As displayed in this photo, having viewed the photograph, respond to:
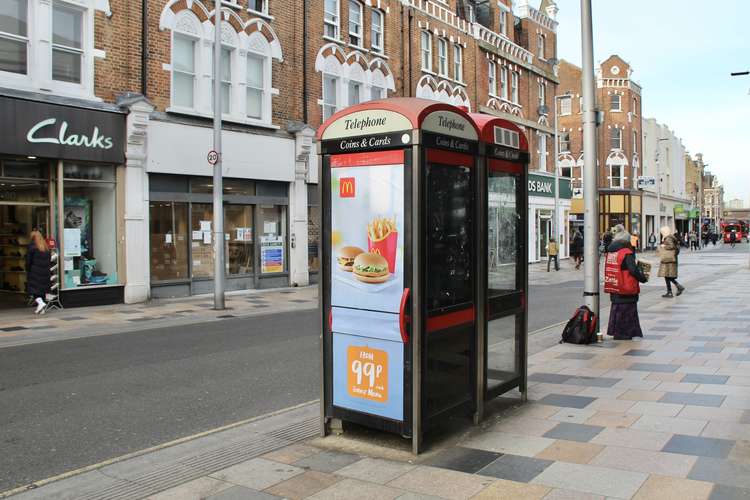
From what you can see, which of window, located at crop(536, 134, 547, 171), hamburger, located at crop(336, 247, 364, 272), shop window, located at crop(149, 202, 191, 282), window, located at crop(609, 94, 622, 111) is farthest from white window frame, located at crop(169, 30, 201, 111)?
window, located at crop(609, 94, 622, 111)

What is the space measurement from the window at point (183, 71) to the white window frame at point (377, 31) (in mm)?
8416

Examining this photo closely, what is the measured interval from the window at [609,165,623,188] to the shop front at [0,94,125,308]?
51.6m

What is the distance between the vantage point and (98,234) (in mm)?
17031

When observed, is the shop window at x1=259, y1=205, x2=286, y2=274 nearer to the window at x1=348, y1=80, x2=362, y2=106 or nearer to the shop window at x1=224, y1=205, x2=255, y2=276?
the shop window at x1=224, y1=205, x2=255, y2=276

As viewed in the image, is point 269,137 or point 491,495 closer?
point 491,495

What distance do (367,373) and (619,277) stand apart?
6404 millimetres

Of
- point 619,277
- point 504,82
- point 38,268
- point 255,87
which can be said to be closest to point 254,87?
point 255,87

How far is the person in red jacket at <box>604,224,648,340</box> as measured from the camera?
10.4 meters

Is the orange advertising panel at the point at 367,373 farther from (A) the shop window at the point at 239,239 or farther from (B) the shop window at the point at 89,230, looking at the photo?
(A) the shop window at the point at 239,239

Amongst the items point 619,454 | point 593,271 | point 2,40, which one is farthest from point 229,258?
point 619,454

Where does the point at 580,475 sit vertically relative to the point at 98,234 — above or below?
below

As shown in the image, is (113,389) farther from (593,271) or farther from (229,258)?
(229,258)

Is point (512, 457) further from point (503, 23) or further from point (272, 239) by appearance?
point (503, 23)

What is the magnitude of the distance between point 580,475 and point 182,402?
429cm
